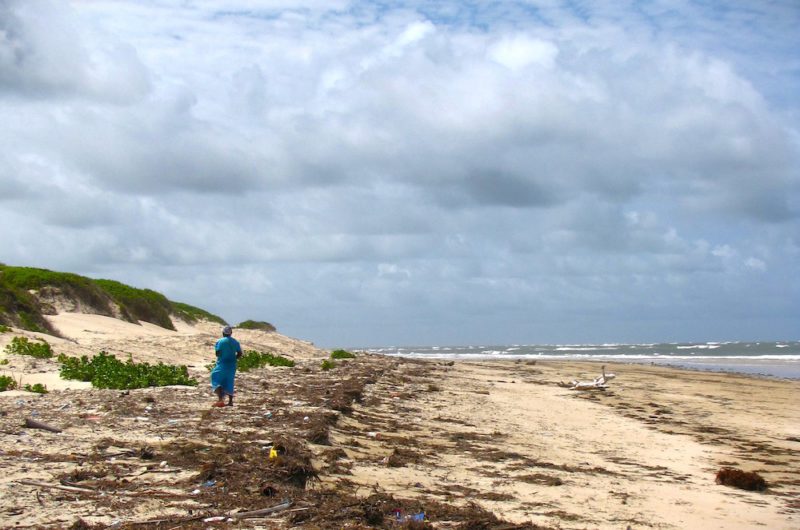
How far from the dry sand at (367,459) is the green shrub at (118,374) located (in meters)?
0.43

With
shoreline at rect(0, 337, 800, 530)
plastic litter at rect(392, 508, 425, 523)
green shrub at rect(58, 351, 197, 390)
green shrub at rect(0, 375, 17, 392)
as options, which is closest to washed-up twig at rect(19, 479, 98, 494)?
shoreline at rect(0, 337, 800, 530)

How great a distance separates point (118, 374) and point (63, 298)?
19.2 meters

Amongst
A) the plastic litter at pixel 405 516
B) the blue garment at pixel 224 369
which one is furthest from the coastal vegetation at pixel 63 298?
the plastic litter at pixel 405 516

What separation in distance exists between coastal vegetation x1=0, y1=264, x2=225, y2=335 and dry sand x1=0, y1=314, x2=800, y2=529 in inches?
256

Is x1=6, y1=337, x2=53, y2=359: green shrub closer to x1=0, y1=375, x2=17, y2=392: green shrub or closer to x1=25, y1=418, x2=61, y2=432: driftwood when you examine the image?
x1=0, y1=375, x2=17, y2=392: green shrub

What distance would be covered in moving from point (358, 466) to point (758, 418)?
14.3 meters

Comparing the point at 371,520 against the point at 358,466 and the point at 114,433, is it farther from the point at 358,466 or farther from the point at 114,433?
the point at 114,433

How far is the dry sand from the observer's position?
675 centimetres

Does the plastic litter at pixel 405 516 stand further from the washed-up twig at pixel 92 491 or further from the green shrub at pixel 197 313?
the green shrub at pixel 197 313

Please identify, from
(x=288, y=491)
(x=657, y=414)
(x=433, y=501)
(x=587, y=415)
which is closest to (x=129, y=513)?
(x=288, y=491)

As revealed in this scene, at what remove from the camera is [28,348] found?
1625 centimetres

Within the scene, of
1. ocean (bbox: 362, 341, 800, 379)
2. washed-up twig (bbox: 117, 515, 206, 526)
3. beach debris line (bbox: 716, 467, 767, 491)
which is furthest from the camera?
ocean (bbox: 362, 341, 800, 379)

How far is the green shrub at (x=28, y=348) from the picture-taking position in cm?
1595

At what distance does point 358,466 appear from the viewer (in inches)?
372
